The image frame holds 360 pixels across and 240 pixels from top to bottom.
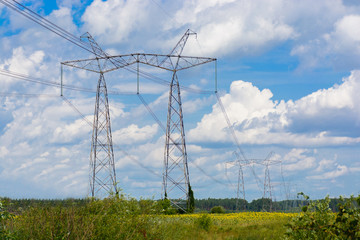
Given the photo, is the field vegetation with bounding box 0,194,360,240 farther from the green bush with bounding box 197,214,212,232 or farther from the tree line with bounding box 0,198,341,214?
the green bush with bounding box 197,214,212,232

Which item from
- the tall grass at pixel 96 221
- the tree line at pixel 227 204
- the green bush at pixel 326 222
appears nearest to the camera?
the green bush at pixel 326 222

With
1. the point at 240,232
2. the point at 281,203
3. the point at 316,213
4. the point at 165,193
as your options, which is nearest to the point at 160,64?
the point at 165,193

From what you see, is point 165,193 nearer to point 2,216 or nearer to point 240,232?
point 240,232

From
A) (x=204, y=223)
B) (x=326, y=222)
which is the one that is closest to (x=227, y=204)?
(x=204, y=223)

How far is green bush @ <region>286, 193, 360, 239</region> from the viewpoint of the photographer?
9.81 meters

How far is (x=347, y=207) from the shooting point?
10.1m

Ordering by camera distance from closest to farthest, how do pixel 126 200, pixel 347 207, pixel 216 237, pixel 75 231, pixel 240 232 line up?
pixel 347 207
pixel 75 231
pixel 126 200
pixel 216 237
pixel 240 232

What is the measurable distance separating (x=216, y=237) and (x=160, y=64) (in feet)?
72.0

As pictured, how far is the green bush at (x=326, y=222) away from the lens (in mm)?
9812

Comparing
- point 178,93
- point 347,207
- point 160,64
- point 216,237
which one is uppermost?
point 160,64

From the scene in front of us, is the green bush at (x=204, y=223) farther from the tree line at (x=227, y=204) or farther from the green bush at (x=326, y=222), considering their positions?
the green bush at (x=326, y=222)

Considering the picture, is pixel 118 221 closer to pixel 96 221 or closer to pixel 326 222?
pixel 96 221

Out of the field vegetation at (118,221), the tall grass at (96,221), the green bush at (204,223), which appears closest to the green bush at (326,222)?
the field vegetation at (118,221)

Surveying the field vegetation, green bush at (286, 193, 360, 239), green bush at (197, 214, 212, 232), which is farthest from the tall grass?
green bush at (197, 214, 212, 232)
